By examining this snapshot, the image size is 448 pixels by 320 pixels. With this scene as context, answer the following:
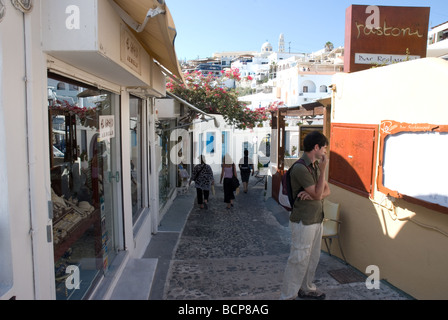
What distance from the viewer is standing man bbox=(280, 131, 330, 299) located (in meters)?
3.65

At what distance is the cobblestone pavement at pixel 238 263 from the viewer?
13.9 ft

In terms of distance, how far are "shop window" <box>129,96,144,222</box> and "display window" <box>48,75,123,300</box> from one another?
3.91 ft

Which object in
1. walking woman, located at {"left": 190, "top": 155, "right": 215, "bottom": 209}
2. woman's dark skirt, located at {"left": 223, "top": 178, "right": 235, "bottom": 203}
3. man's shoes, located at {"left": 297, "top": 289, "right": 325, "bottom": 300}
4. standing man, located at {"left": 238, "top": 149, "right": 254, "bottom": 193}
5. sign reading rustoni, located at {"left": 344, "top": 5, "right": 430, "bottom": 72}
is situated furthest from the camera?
standing man, located at {"left": 238, "top": 149, "right": 254, "bottom": 193}

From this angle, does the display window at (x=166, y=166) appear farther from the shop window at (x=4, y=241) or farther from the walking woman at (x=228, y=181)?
the shop window at (x=4, y=241)

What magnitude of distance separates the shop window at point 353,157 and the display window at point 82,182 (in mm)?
3241

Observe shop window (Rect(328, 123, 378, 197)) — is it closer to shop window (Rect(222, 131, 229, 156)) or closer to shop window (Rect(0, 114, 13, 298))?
shop window (Rect(0, 114, 13, 298))

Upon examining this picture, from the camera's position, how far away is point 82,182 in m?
3.94

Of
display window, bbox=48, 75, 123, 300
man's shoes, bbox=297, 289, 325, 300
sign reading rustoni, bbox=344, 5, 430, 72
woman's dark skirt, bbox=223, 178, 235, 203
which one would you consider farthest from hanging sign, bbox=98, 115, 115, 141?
woman's dark skirt, bbox=223, 178, 235, 203

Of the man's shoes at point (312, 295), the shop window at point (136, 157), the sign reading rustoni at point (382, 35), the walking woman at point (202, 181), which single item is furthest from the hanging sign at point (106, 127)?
the walking woman at point (202, 181)

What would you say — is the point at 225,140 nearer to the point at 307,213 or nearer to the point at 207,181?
the point at 207,181

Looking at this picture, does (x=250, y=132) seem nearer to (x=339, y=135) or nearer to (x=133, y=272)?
(x=339, y=135)

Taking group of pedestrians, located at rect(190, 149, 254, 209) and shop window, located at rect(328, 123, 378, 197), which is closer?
shop window, located at rect(328, 123, 378, 197)

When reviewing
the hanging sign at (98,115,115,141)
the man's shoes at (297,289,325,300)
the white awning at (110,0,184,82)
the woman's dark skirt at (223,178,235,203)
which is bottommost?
the man's shoes at (297,289,325,300)

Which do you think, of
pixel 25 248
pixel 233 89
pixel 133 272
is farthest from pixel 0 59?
pixel 233 89
